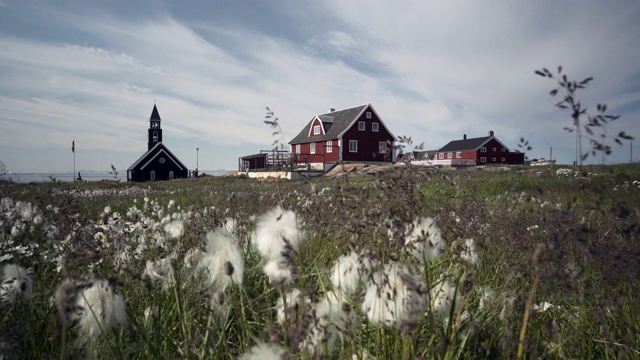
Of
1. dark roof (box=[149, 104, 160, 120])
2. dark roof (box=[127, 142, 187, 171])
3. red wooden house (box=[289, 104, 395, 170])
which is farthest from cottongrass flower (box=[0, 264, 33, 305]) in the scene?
dark roof (box=[149, 104, 160, 120])

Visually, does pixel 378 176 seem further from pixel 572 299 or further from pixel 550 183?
pixel 550 183

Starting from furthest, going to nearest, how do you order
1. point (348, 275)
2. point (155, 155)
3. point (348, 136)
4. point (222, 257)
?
1. point (155, 155)
2. point (348, 136)
3. point (348, 275)
4. point (222, 257)

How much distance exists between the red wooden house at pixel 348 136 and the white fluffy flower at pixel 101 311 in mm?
42288

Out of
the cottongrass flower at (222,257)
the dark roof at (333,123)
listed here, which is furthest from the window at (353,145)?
the cottongrass flower at (222,257)

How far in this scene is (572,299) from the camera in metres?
3.18

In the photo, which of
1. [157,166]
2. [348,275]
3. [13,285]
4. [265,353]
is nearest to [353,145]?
[157,166]

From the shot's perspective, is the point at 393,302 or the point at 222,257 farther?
the point at 222,257

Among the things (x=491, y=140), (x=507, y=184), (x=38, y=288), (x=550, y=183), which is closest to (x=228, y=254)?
(x=38, y=288)

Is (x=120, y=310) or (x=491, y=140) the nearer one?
(x=120, y=310)

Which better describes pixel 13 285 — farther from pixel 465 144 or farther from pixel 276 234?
pixel 465 144

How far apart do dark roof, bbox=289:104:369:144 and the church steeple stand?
28562mm

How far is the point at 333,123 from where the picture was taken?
53.2 m

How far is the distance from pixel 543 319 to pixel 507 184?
33.4 feet

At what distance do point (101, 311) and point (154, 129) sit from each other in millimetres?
77340
